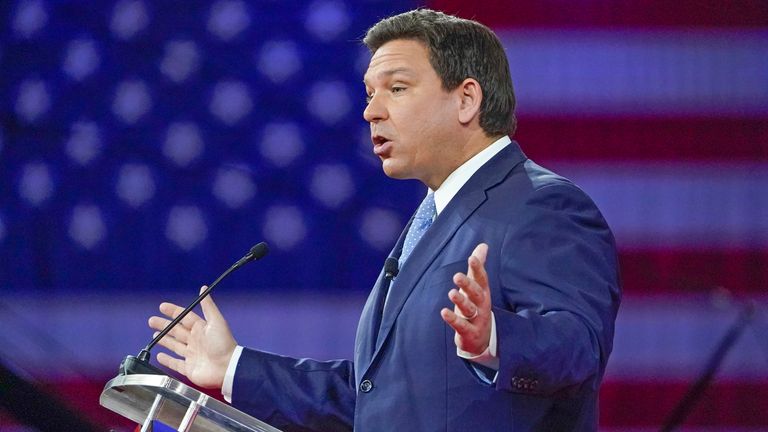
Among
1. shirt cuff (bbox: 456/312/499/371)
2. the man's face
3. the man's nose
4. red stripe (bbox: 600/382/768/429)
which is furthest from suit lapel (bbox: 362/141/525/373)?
red stripe (bbox: 600/382/768/429)

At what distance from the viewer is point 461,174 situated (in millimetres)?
2021

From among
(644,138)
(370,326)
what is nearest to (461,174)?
(370,326)

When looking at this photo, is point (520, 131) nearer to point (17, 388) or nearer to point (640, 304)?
point (640, 304)

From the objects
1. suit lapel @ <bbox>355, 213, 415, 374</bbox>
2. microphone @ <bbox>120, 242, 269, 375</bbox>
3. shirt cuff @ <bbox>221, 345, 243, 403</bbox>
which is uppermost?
microphone @ <bbox>120, 242, 269, 375</bbox>

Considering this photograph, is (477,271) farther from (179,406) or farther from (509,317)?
(179,406)

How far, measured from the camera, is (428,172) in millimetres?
2051

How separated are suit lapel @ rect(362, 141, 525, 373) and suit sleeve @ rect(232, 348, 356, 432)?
0.25 metres

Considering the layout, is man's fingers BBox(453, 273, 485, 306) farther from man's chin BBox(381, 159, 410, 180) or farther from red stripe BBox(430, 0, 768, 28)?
red stripe BBox(430, 0, 768, 28)

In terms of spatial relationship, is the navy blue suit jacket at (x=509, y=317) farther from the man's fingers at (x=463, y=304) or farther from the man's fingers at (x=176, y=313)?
the man's fingers at (x=176, y=313)

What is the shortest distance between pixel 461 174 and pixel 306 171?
1615 millimetres

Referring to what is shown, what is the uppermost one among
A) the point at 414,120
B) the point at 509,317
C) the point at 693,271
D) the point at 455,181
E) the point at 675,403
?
the point at 414,120

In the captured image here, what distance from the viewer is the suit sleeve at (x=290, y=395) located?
81.5 inches

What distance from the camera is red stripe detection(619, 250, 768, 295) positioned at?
342 centimetres

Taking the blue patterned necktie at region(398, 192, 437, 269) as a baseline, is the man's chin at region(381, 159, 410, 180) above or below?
above
